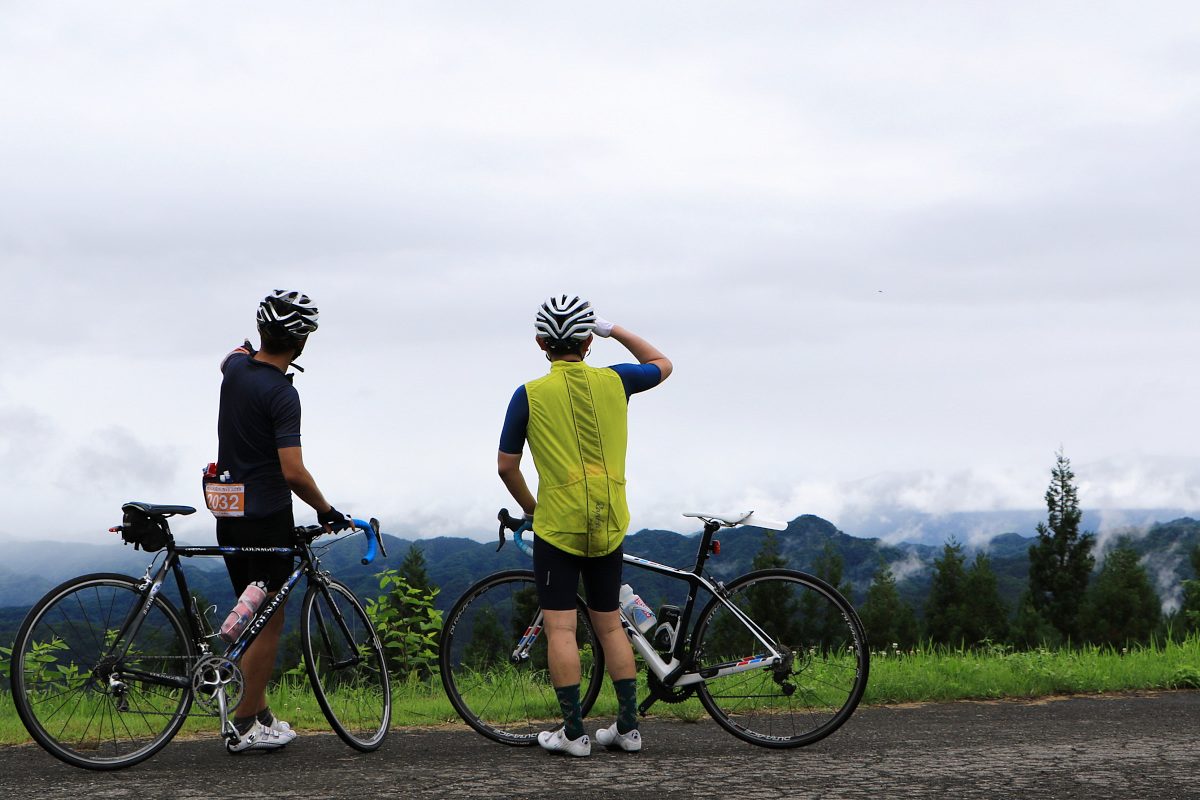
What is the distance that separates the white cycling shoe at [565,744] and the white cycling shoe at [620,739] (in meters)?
0.09

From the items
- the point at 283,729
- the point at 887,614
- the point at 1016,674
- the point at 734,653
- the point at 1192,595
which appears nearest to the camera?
the point at 283,729

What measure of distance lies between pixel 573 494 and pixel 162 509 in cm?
212

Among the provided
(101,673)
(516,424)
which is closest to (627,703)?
(516,424)

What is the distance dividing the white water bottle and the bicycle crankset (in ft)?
6.63

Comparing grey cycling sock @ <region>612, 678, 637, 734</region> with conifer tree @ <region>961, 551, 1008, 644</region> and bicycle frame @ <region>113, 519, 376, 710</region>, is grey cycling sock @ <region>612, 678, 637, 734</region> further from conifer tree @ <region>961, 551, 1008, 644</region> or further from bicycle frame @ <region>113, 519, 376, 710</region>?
conifer tree @ <region>961, 551, 1008, 644</region>

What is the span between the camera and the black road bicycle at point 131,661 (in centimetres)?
505

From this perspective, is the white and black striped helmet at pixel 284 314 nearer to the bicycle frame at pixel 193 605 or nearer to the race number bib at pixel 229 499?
the race number bib at pixel 229 499

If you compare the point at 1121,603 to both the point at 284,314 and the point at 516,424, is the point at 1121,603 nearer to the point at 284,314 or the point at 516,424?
the point at 516,424

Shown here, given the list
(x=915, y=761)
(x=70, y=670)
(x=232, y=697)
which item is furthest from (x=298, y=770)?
(x=915, y=761)

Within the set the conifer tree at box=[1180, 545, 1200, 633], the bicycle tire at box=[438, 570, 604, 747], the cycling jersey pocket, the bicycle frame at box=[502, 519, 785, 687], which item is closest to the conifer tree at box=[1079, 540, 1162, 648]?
the conifer tree at box=[1180, 545, 1200, 633]

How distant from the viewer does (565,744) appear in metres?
5.29

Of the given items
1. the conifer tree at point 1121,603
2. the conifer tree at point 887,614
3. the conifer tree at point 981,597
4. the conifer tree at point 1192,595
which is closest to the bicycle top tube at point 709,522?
the conifer tree at point 1192,595

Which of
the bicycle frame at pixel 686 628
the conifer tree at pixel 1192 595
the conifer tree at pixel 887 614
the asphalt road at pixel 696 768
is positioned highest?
the bicycle frame at pixel 686 628

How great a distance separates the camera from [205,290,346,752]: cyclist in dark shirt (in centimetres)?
534
